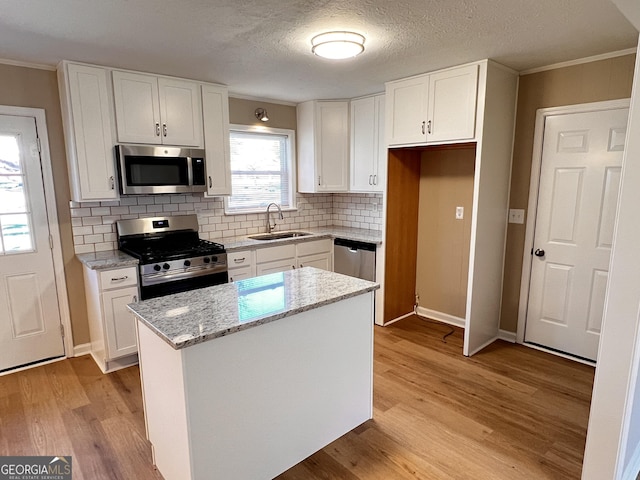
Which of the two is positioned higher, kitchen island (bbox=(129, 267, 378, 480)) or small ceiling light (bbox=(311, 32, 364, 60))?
small ceiling light (bbox=(311, 32, 364, 60))

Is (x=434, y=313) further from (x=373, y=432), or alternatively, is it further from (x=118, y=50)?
(x=118, y=50)

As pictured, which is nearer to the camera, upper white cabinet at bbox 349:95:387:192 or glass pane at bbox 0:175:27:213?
glass pane at bbox 0:175:27:213

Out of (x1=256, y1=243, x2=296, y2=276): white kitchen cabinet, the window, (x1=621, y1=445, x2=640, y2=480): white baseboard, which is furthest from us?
the window

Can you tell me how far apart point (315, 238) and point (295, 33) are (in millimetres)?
2271

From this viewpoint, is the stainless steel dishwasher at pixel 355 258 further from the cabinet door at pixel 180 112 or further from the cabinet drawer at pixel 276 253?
the cabinet door at pixel 180 112

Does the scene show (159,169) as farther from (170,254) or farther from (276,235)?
(276,235)

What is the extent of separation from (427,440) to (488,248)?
1.76 meters

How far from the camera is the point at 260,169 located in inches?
175

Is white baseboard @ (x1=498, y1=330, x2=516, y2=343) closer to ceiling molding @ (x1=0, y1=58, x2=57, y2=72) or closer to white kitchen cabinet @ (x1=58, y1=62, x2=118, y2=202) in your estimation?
white kitchen cabinet @ (x1=58, y1=62, x2=118, y2=202)

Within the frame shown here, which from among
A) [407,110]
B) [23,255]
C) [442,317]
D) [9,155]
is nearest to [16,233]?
[23,255]

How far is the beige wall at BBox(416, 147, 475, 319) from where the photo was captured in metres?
3.81

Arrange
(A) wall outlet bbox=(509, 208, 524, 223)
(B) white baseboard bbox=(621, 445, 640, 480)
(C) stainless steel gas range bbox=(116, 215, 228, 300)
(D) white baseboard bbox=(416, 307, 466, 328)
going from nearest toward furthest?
(B) white baseboard bbox=(621, 445, 640, 480), (C) stainless steel gas range bbox=(116, 215, 228, 300), (A) wall outlet bbox=(509, 208, 524, 223), (D) white baseboard bbox=(416, 307, 466, 328)

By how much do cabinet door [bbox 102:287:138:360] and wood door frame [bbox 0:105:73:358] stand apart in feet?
2.03

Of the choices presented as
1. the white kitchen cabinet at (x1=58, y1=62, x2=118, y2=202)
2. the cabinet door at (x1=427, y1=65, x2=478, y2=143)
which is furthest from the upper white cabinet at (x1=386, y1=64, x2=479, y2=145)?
the white kitchen cabinet at (x1=58, y1=62, x2=118, y2=202)
